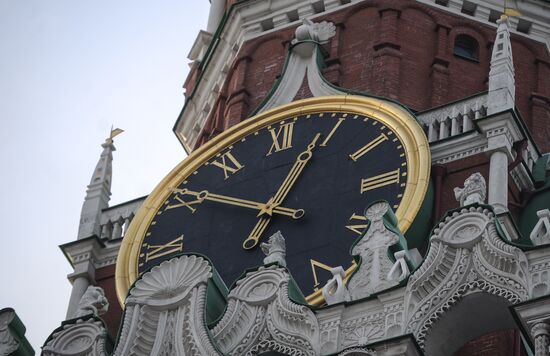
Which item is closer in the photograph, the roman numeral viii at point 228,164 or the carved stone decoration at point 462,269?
the carved stone decoration at point 462,269

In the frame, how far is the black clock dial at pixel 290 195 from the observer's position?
2473 centimetres

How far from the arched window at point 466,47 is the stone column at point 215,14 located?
3985 mm

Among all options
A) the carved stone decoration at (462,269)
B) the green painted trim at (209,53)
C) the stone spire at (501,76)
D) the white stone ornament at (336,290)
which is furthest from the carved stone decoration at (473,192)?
the green painted trim at (209,53)

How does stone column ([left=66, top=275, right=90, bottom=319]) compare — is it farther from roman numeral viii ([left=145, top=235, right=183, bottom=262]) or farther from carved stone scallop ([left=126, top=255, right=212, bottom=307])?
carved stone scallop ([left=126, top=255, right=212, bottom=307])

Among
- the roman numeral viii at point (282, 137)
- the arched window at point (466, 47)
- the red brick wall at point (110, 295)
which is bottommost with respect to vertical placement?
the red brick wall at point (110, 295)


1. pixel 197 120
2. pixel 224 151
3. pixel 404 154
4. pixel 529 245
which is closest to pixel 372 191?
pixel 404 154

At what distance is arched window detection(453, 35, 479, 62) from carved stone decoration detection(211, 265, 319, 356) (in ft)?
25.6

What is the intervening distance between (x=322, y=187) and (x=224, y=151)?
1.76 m

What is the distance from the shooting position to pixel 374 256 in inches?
862

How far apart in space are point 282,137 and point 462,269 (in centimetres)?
Answer: 597

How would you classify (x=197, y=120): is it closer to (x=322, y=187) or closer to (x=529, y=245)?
(x=322, y=187)

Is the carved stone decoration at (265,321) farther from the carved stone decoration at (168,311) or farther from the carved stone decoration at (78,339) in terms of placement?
the carved stone decoration at (78,339)

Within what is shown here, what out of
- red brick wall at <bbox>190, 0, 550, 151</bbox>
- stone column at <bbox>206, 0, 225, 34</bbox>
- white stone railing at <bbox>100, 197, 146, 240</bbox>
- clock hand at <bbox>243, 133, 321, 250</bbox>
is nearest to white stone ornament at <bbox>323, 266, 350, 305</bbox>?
clock hand at <bbox>243, 133, 321, 250</bbox>

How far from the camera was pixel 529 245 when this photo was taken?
827 inches
